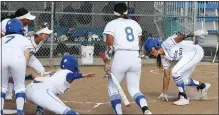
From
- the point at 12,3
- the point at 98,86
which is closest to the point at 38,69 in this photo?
the point at 98,86

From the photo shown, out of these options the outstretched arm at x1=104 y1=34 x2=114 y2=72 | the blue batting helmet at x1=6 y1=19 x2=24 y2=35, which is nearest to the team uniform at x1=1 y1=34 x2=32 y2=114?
the blue batting helmet at x1=6 y1=19 x2=24 y2=35

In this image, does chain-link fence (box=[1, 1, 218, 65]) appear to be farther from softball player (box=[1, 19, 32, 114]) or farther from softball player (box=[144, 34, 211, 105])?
softball player (box=[1, 19, 32, 114])

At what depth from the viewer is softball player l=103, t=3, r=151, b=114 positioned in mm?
6523

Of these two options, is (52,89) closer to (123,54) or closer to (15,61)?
(15,61)

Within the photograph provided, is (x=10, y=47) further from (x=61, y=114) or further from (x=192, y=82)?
(x=192, y=82)

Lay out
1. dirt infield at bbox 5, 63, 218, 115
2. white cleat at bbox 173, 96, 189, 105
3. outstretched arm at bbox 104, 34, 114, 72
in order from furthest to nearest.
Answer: white cleat at bbox 173, 96, 189, 105 → dirt infield at bbox 5, 63, 218, 115 → outstretched arm at bbox 104, 34, 114, 72

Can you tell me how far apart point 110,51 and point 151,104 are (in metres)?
1.74

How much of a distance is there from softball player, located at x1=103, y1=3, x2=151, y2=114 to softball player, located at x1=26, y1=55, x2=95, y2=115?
53 cm

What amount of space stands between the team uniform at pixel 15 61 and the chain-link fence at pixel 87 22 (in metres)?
6.80

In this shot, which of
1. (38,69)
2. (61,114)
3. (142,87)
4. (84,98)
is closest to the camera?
(61,114)

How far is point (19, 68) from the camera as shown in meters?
6.11

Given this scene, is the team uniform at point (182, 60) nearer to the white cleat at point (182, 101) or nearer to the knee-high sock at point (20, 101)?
the white cleat at point (182, 101)

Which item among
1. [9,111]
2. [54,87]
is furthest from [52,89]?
[9,111]

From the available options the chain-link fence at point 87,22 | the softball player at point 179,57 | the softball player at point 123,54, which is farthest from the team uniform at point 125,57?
the chain-link fence at point 87,22
